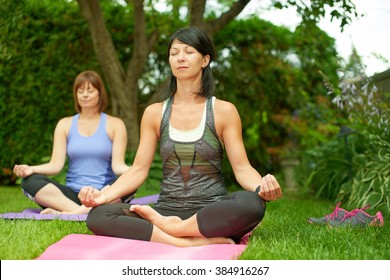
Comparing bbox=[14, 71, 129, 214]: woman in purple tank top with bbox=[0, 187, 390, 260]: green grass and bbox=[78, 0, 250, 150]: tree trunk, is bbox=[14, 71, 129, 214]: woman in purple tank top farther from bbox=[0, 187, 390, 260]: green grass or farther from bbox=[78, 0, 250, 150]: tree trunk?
bbox=[78, 0, 250, 150]: tree trunk

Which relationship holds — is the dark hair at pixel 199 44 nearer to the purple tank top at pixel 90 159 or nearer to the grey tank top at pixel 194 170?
the grey tank top at pixel 194 170

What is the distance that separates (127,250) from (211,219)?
1.39 ft

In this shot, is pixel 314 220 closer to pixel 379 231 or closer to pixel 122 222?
pixel 379 231

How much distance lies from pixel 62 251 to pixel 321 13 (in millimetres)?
4257

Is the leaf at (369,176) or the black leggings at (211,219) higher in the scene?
the black leggings at (211,219)

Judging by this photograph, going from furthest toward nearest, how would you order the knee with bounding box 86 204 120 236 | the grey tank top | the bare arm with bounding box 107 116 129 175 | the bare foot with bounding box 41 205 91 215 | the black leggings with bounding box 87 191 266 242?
the bare arm with bounding box 107 116 129 175 → the bare foot with bounding box 41 205 91 215 → the grey tank top → the knee with bounding box 86 204 120 236 → the black leggings with bounding box 87 191 266 242

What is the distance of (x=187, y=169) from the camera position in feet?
9.74

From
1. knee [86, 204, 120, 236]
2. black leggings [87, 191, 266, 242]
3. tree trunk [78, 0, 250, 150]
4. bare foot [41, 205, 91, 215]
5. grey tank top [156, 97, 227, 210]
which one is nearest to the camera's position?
black leggings [87, 191, 266, 242]

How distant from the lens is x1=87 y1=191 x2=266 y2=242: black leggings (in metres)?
2.63

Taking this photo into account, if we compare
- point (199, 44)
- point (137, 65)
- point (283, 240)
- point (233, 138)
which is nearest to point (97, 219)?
point (233, 138)

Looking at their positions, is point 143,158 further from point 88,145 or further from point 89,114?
point 89,114

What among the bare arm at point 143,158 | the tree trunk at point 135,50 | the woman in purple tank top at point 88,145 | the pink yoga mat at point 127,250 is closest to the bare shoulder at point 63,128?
the woman in purple tank top at point 88,145

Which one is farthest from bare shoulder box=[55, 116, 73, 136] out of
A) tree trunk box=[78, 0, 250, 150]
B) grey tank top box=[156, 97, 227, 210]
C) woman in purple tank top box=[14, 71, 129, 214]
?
tree trunk box=[78, 0, 250, 150]

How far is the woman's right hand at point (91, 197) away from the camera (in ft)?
9.09
